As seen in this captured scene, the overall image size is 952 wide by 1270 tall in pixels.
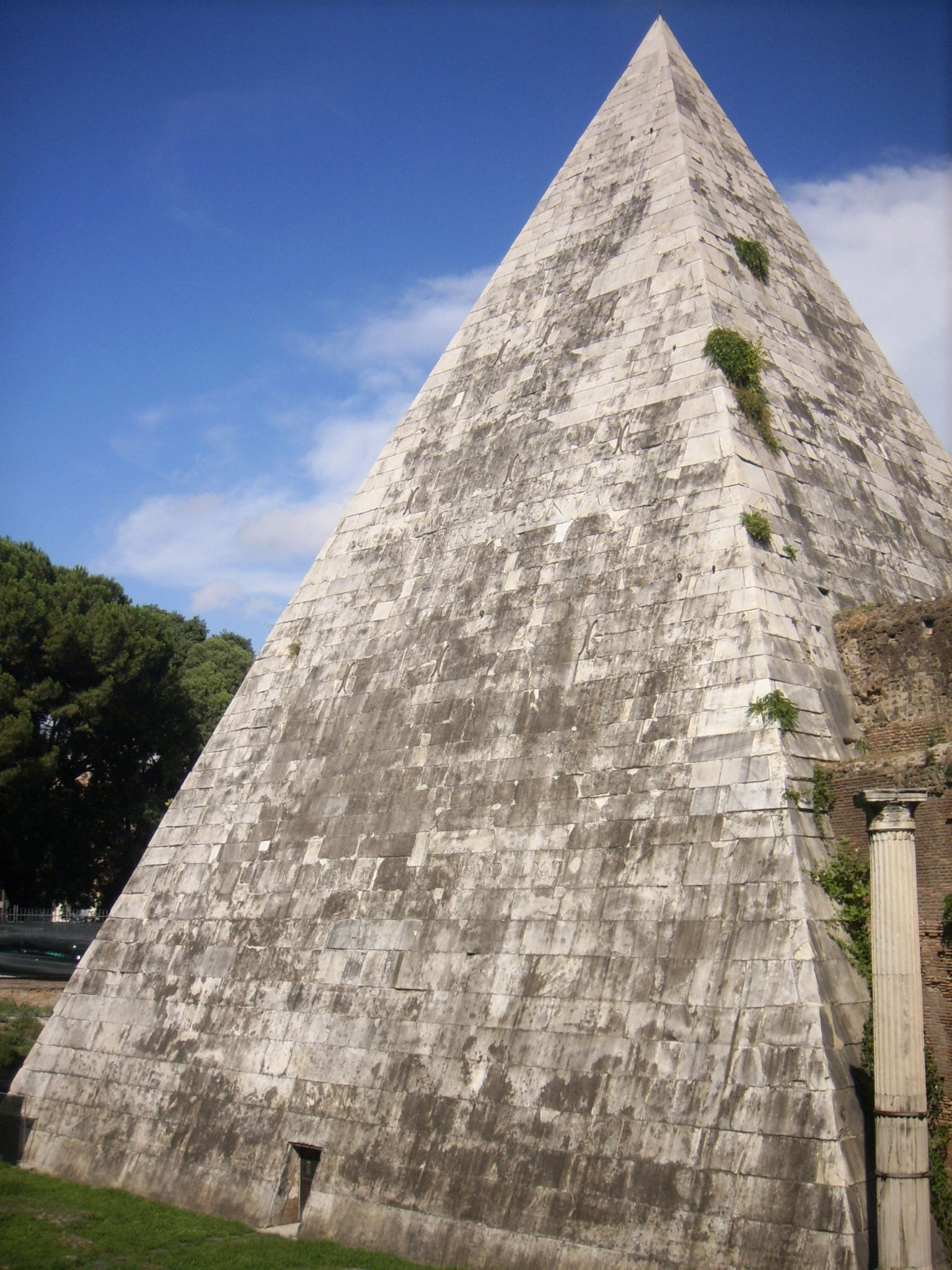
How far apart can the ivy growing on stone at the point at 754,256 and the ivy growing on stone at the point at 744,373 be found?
2.19 metres

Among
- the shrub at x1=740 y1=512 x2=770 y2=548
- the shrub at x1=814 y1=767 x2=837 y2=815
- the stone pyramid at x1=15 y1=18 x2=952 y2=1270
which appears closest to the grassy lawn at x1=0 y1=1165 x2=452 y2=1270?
the stone pyramid at x1=15 y1=18 x2=952 y2=1270

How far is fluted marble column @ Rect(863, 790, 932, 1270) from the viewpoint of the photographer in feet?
23.9

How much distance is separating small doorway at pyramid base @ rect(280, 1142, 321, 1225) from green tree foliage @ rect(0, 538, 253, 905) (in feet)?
57.6

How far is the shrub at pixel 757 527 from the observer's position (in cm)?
1046

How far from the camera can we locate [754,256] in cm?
1394

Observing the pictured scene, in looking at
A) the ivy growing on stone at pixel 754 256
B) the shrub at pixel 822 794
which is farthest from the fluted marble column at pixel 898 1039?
the ivy growing on stone at pixel 754 256

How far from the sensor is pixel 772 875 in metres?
8.80

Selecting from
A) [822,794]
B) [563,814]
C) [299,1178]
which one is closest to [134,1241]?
[299,1178]

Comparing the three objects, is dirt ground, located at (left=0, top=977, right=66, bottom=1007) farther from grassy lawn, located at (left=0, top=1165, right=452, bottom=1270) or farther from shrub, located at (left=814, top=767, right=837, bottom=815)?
shrub, located at (left=814, top=767, right=837, bottom=815)

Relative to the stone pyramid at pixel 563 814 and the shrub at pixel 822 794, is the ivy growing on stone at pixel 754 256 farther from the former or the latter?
the shrub at pixel 822 794

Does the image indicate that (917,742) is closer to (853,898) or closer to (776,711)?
(776,711)

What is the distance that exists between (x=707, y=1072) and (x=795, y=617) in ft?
13.4

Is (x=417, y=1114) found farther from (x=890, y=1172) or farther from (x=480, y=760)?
(x=890, y=1172)

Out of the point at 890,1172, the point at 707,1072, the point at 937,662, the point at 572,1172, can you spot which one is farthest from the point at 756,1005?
the point at 937,662
